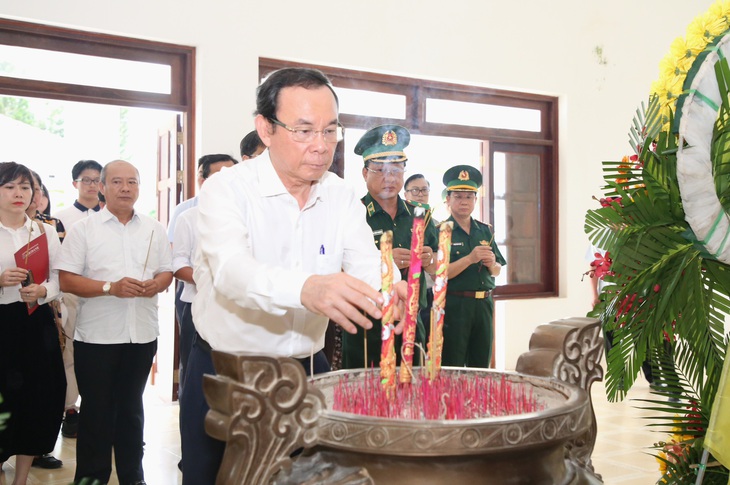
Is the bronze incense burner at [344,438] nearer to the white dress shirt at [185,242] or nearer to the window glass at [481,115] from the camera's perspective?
the white dress shirt at [185,242]

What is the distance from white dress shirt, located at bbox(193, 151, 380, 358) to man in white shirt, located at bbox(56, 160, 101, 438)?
2620 millimetres

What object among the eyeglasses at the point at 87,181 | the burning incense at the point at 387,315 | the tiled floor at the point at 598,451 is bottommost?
the tiled floor at the point at 598,451

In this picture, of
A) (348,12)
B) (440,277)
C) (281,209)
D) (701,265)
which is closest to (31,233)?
(281,209)

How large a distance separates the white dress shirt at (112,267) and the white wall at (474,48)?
5.91 feet

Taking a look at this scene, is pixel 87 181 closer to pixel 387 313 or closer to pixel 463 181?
pixel 463 181

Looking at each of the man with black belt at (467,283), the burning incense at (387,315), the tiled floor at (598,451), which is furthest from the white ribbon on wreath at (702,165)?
the man with black belt at (467,283)

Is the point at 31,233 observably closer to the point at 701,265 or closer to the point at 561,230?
the point at 701,265

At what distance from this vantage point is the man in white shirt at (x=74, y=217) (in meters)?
4.09

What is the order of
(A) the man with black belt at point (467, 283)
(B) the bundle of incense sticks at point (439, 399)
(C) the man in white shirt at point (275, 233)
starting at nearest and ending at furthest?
(B) the bundle of incense sticks at point (439, 399)
(C) the man in white shirt at point (275, 233)
(A) the man with black belt at point (467, 283)

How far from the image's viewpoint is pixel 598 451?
385 cm

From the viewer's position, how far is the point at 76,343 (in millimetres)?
3023

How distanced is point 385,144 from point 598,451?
6.47 ft

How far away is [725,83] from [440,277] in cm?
63

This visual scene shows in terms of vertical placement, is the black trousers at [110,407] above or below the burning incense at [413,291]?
below
